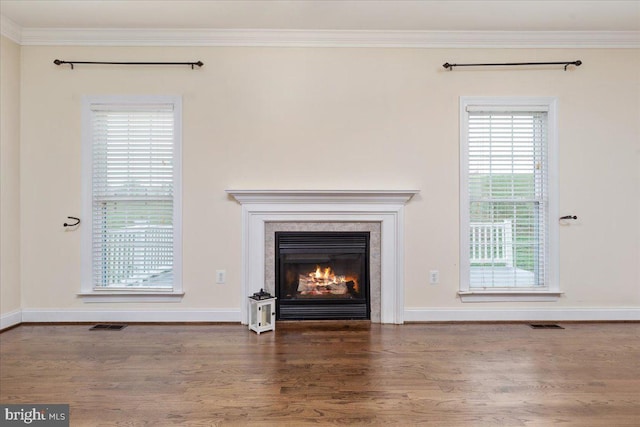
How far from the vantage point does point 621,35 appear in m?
3.49

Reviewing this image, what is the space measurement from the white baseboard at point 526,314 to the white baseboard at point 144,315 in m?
1.72

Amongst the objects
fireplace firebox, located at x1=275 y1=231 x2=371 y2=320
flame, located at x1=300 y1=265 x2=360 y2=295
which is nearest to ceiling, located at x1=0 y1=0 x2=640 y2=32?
fireplace firebox, located at x1=275 y1=231 x2=371 y2=320

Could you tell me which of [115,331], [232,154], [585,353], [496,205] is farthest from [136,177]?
[585,353]

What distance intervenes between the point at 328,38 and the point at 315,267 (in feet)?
7.07

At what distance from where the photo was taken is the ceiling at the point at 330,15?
3.01 meters

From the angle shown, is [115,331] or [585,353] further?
[115,331]

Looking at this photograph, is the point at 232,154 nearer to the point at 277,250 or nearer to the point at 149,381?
the point at 277,250

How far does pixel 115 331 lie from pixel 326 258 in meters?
1.97

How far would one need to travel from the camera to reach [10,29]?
10.9ft

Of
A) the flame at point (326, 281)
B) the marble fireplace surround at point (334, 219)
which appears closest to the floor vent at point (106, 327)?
the marble fireplace surround at point (334, 219)

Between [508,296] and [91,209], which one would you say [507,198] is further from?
[91,209]

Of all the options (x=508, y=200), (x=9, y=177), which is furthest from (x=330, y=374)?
(x=9, y=177)

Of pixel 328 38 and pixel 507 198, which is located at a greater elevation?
pixel 328 38

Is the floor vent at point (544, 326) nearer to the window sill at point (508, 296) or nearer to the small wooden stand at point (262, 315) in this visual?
the window sill at point (508, 296)
